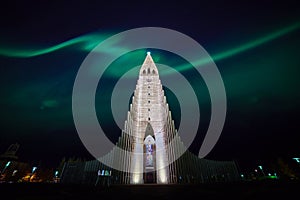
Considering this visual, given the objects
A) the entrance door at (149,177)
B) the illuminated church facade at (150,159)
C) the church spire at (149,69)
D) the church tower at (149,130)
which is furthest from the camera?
the church spire at (149,69)

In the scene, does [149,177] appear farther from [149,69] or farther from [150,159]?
[149,69]

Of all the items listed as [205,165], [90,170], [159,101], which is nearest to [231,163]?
[205,165]

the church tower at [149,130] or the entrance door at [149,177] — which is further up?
the church tower at [149,130]

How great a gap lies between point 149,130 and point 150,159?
507cm

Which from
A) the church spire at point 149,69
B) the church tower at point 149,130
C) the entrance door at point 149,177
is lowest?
the entrance door at point 149,177

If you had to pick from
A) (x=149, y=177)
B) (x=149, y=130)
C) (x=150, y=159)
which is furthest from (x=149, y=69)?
(x=149, y=177)

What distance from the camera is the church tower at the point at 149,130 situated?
2345 cm

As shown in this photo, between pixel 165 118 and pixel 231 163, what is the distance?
52.3ft

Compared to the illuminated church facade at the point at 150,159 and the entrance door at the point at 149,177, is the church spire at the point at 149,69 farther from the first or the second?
the entrance door at the point at 149,177

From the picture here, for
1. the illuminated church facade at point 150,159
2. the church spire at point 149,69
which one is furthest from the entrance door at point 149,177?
the church spire at point 149,69

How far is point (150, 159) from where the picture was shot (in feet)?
85.6

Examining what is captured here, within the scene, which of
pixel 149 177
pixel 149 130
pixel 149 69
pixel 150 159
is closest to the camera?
pixel 149 177

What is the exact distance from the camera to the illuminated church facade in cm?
2110

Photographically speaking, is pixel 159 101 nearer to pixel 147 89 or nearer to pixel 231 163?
pixel 147 89
